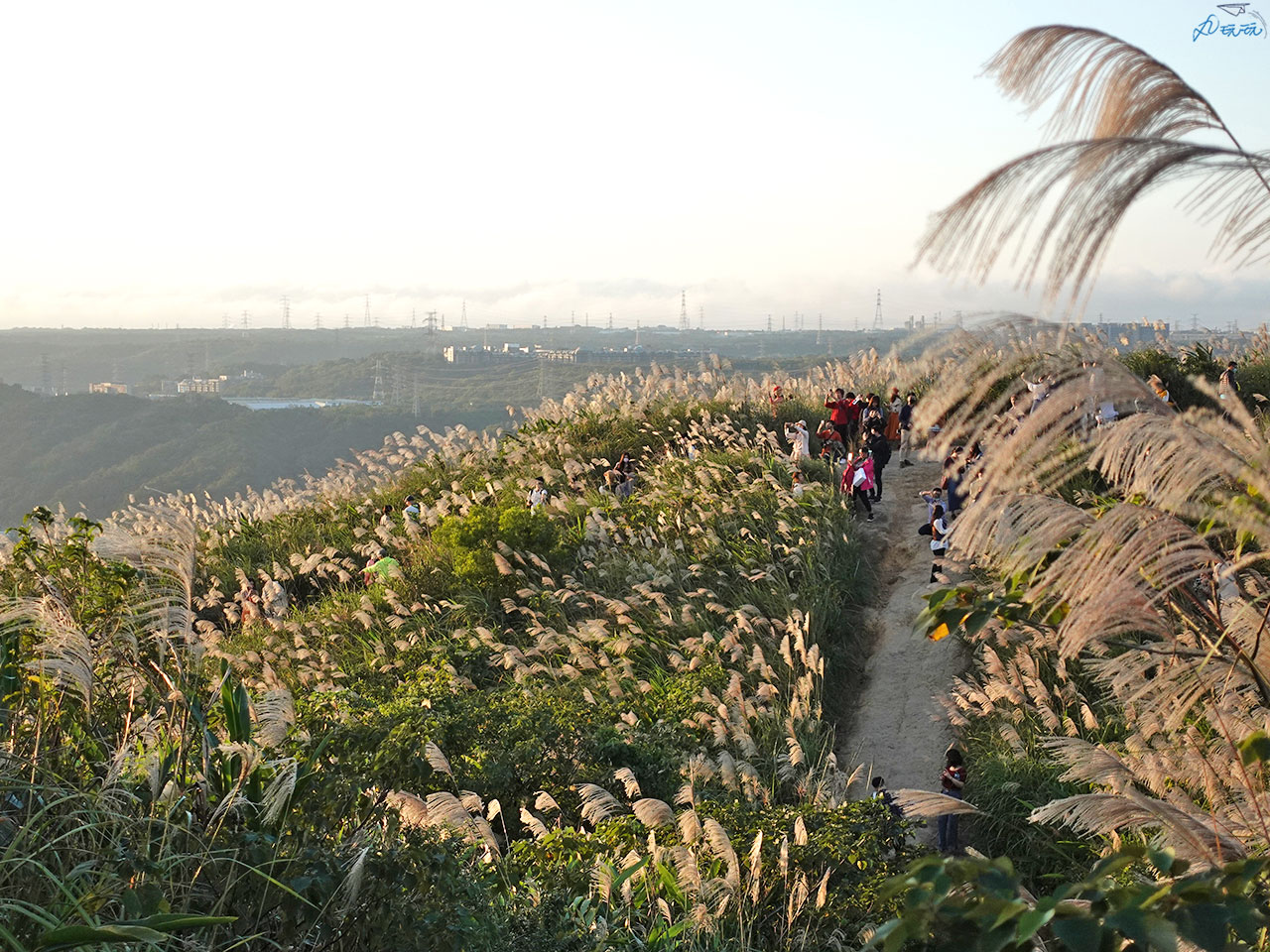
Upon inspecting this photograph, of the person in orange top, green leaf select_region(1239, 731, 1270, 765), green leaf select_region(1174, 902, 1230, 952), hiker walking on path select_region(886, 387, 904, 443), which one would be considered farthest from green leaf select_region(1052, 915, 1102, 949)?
the person in orange top

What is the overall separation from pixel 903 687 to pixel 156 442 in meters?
94.4

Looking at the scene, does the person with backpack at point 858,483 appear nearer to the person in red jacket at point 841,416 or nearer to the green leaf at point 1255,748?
the person in red jacket at point 841,416

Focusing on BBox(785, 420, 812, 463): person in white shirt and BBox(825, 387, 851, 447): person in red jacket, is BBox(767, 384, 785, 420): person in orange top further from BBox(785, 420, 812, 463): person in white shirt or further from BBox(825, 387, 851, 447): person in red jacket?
BBox(785, 420, 812, 463): person in white shirt

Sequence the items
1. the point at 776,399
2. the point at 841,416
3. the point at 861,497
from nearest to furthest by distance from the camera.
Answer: the point at 861,497, the point at 841,416, the point at 776,399

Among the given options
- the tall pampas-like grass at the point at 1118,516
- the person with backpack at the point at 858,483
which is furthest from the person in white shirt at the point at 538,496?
the tall pampas-like grass at the point at 1118,516

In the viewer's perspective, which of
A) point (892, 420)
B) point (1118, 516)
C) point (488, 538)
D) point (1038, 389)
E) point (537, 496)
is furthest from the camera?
point (892, 420)

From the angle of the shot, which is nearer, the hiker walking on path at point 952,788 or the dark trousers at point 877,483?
the hiker walking on path at point 952,788

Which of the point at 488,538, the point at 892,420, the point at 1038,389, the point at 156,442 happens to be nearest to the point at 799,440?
the point at 892,420

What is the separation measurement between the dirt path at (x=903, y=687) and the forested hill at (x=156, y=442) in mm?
71524

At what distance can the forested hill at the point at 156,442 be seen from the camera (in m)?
84.4

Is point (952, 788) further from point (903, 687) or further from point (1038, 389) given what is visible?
point (1038, 389)

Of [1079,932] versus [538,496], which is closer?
[1079,932]

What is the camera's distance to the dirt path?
9438 mm

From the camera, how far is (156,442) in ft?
307
